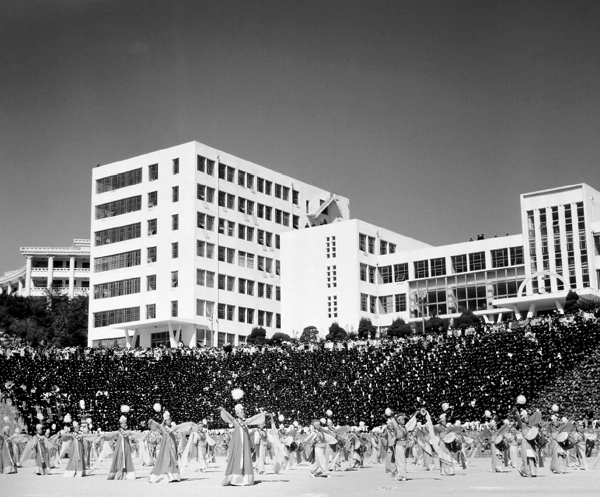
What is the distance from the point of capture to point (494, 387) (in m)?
37.0

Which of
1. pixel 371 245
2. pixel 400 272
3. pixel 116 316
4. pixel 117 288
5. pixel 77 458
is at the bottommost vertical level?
pixel 77 458

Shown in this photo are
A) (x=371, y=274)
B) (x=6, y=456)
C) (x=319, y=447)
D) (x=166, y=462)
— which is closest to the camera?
(x=166, y=462)

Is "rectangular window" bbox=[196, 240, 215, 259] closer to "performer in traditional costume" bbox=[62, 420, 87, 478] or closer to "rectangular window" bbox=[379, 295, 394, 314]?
"rectangular window" bbox=[379, 295, 394, 314]

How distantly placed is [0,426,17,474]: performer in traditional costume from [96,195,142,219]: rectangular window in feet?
139

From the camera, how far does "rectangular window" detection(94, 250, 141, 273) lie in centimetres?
6595

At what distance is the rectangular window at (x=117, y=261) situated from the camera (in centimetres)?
6595

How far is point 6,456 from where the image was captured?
2495 cm

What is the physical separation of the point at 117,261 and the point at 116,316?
4.33 meters

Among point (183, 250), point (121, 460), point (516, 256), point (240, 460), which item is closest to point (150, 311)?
point (183, 250)

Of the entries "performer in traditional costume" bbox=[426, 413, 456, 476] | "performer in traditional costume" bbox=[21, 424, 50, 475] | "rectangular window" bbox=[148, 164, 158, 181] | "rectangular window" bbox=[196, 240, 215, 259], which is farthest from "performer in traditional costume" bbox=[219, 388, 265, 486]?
"rectangular window" bbox=[148, 164, 158, 181]

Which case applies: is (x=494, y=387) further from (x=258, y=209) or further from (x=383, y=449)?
(x=258, y=209)

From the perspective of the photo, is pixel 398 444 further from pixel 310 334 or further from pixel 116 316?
pixel 116 316

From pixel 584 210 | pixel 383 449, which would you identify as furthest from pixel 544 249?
pixel 383 449

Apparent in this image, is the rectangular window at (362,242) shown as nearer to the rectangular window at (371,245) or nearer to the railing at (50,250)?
the rectangular window at (371,245)
